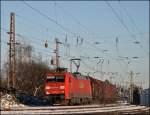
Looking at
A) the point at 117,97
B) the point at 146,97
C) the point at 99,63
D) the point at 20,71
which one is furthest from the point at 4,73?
the point at 99,63

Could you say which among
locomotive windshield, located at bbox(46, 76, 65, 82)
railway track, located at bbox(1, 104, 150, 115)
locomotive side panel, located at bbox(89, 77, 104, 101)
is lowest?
railway track, located at bbox(1, 104, 150, 115)

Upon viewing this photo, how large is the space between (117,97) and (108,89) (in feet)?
32.9

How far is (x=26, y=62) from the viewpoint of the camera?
3661 inches

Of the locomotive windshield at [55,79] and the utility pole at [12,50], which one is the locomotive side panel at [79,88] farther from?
the utility pole at [12,50]

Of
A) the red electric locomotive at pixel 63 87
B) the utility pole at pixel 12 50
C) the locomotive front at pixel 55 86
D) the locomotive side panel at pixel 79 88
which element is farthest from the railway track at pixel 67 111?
the utility pole at pixel 12 50

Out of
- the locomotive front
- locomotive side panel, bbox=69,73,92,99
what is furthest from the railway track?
locomotive side panel, bbox=69,73,92,99

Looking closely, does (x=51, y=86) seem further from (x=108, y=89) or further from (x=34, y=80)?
(x=34, y=80)

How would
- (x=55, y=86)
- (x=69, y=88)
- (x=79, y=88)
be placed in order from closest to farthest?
(x=69, y=88) < (x=55, y=86) < (x=79, y=88)

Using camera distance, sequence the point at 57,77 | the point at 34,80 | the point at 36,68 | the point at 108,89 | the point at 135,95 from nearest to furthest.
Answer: the point at 57,77, the point at 108,89, the point at 135,95, the point at 34,80, the point at 36,68

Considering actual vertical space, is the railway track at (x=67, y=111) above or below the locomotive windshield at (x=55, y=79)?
below

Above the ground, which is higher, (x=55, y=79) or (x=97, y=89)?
(x=55, y=79)

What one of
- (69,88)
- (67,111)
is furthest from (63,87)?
(67,111)

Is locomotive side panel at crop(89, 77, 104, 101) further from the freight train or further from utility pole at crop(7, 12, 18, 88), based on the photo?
utility pole at crop(7, 12, 18, 88)

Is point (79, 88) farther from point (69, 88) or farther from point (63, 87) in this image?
point (63, 87)
